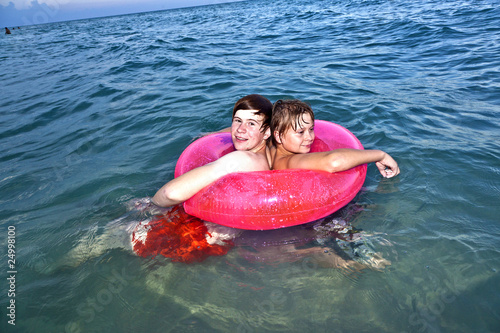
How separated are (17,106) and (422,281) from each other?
865cm

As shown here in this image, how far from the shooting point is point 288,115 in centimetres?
306

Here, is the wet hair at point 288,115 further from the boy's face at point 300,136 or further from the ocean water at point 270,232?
the ocean water at point 270,232

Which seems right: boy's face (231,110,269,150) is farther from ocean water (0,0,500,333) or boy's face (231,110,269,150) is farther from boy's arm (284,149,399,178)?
ocean water (0,0,500,333)

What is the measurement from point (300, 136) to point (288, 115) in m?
0.24

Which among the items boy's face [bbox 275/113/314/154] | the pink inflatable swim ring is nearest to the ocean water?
the pink inflatable swim ring

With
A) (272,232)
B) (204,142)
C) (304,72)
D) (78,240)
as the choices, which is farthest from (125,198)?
(304,72)

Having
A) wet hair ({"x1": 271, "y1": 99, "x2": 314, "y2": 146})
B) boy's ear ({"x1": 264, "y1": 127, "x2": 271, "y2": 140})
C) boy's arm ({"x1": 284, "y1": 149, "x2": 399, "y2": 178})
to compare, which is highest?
wet hair ({"x1": 271, "y1": 99, "x2": 314, "y2": 146})

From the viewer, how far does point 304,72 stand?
782cm

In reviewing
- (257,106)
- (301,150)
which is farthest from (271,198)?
(257,106)

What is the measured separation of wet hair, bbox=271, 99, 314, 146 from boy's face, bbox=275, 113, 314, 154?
0.02 m

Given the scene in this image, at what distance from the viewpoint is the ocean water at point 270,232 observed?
2264 mm

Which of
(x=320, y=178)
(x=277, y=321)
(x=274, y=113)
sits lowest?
(x=277, y=321)

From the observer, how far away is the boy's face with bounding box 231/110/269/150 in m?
3.18

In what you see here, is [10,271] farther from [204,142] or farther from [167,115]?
[167,115]
